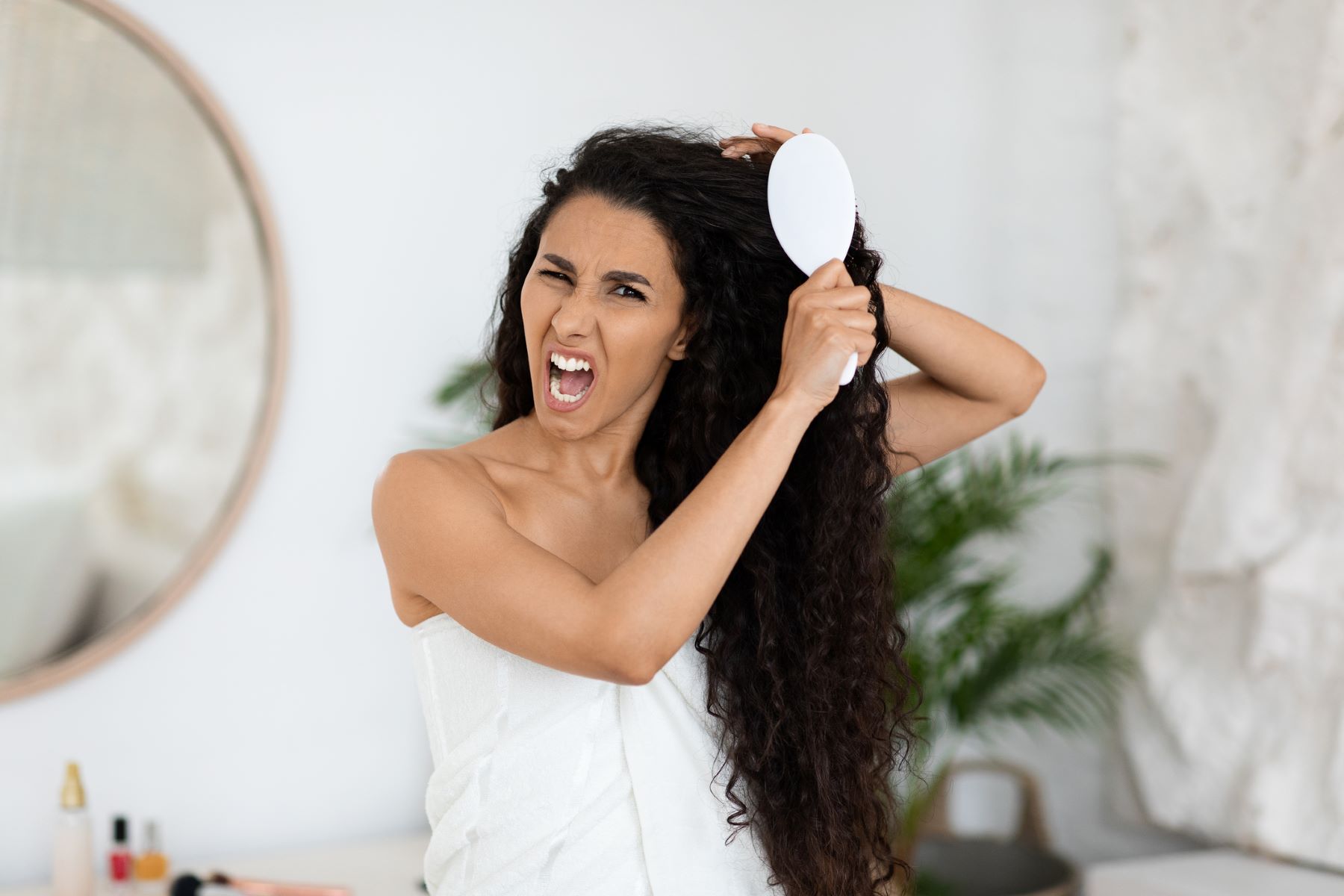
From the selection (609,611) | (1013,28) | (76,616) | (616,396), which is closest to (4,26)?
(76,616)

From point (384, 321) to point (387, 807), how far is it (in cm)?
94

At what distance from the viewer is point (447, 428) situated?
2.48m

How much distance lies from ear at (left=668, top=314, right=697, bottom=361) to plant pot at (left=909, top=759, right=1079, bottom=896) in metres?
1.54

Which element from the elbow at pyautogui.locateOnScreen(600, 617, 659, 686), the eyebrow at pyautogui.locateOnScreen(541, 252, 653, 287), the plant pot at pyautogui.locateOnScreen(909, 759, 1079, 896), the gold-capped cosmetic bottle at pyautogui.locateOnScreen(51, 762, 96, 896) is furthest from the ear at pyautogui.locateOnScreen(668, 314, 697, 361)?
the plant pot at pyautogui.locateOnScreen(909, 759, 1079, 896)

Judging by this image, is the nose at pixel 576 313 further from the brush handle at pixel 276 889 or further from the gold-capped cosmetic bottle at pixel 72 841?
the gold-capped cosmetic bottle at pixel 72 841

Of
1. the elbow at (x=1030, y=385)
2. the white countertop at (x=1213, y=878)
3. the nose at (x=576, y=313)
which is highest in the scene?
the nose at (x=576, y=313)

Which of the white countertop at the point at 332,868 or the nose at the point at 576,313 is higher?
the nose at the point at 576,313

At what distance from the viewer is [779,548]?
1.37 meters

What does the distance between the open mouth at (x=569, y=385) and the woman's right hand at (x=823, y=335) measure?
223 millimetres

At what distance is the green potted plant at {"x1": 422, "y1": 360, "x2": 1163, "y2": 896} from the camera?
2.41m

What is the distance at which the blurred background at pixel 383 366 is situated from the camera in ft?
7.16

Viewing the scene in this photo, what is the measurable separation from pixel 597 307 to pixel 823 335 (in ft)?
0.80

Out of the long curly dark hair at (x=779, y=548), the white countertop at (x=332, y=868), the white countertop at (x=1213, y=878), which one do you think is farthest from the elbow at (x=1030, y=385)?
the white countertop at (x=332, y=868)

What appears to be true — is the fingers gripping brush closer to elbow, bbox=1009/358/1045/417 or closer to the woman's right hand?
the woman's right hand
